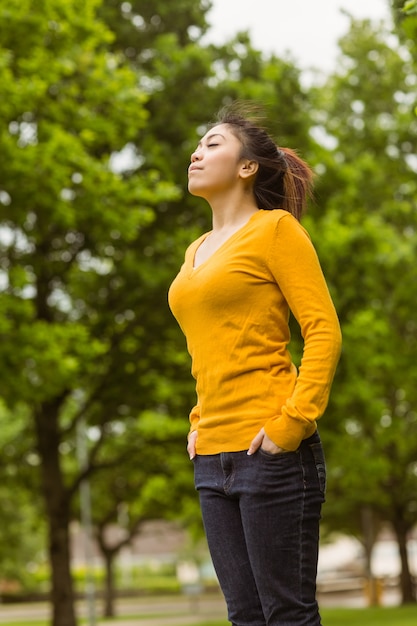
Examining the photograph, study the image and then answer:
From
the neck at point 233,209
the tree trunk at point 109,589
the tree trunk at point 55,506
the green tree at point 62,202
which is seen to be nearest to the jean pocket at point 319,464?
the neck at point 233,209

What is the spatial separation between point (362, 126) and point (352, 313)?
8.42m

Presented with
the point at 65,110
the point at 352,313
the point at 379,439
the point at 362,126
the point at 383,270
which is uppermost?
the point at 362,126

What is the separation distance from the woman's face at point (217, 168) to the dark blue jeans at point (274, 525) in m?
0.79

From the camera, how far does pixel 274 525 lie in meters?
2.67

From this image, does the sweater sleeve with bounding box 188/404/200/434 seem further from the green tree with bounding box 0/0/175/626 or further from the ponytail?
the green tree with bounding box 0/0/175/626

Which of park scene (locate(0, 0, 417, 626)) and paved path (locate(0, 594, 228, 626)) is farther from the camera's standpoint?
paved path (locate(0, 594, 228, 626))

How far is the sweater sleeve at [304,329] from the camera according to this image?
8.67 ft

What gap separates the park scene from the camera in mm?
14422

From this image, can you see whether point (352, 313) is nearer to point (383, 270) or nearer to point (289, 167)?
point (383, 270)

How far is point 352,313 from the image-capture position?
1808cm

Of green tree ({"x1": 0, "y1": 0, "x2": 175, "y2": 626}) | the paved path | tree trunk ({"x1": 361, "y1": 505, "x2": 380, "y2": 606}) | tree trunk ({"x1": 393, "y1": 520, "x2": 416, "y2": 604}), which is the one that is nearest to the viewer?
green tree ({"x1": 0, "y1": 0, "x2": 175, "y2": 626})

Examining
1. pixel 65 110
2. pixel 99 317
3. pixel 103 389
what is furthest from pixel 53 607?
pixel 65 110

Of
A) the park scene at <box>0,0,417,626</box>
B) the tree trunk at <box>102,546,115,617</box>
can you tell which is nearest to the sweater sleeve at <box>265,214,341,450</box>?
the park scene at <box>0,0,417,626</box>

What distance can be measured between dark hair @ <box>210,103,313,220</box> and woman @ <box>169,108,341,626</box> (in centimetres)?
10
